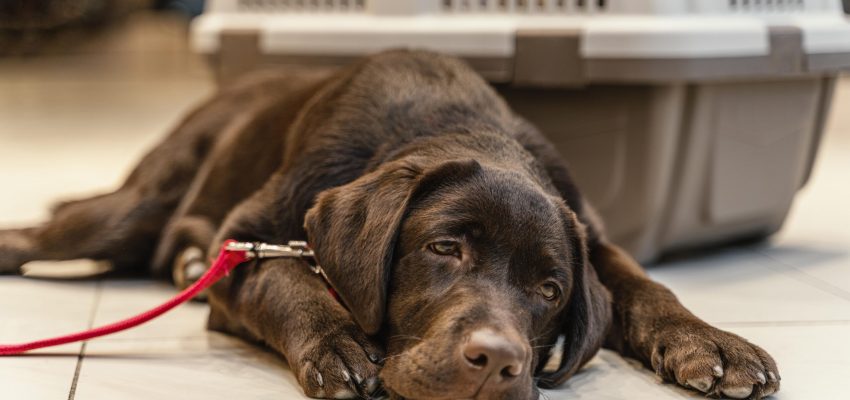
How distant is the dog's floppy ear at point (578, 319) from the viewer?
7.02 ft

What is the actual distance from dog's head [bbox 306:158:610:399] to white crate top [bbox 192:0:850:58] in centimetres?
100

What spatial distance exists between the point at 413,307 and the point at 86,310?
3.62ft

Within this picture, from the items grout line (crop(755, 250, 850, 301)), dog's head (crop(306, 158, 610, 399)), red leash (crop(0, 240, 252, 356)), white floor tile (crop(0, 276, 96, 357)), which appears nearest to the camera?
dog's head (crop(306, 158, 610, 399))

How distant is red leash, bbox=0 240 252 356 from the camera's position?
2.25 meters

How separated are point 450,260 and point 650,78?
3.97ft

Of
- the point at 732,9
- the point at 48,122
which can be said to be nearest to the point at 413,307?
the point at 732,9

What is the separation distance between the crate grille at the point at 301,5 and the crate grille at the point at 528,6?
32 cm

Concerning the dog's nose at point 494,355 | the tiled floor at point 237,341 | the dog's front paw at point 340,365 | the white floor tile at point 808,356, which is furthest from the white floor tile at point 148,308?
the white floor tile at point 808,356

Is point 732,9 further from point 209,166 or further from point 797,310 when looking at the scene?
point 209,166

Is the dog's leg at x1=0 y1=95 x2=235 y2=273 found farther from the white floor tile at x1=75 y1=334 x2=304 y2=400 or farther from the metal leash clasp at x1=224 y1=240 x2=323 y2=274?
the metal leash clasp at x1=224 y1=240 x2=323 y2=274

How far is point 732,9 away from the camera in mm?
3133

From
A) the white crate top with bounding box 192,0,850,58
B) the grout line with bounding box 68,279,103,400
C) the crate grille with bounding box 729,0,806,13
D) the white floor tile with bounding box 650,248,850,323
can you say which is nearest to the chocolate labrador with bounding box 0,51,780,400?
the grout line with bounding box 68,279,103,400

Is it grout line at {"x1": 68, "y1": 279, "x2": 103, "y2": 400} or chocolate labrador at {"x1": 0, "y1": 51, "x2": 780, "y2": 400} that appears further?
grout line at {"x1": 68, "y1": 279, "x2": 103, "y2": 400}

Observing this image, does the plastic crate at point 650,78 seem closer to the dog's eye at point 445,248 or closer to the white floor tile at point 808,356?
the white floor tile at point 808,356
